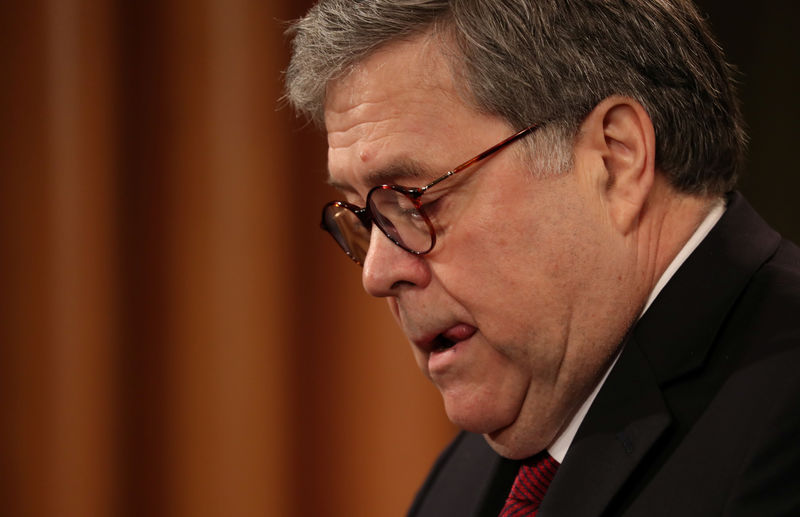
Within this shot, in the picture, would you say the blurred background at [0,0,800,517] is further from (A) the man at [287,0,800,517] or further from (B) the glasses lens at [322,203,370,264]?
(A) the man at [287,0,800,517]

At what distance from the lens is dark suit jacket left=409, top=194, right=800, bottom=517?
103 centimetres

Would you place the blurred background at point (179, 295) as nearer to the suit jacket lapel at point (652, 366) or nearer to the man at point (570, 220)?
the man at point (570, 220)

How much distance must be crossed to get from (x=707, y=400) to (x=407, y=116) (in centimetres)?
59

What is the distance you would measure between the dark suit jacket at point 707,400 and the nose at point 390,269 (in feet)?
1.07

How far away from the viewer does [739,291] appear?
121 centimetres

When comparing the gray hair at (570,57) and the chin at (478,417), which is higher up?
the gray hair at (570,57)

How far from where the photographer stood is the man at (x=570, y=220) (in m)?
1.19

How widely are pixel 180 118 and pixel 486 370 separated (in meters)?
1.41

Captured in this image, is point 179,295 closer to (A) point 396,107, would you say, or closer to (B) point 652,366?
(A) point 396,107

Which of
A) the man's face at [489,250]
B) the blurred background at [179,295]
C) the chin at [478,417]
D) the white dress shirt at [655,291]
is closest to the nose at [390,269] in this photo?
the man's face at [489,250]

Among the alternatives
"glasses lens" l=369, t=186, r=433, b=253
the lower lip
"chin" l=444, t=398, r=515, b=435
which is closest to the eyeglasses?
"glasses lens" l=369, t=186, r=433, b=253

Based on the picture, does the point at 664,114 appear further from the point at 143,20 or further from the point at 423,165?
the point at 143,20

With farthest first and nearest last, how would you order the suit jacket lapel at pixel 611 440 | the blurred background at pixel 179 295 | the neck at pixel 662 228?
the blurred background at pixel 179 295, the neck at pixel 662 228, the suit jacket lapel at pixel 611 440

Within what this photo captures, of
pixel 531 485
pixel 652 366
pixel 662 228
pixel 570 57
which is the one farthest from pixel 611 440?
pixel 570 57
